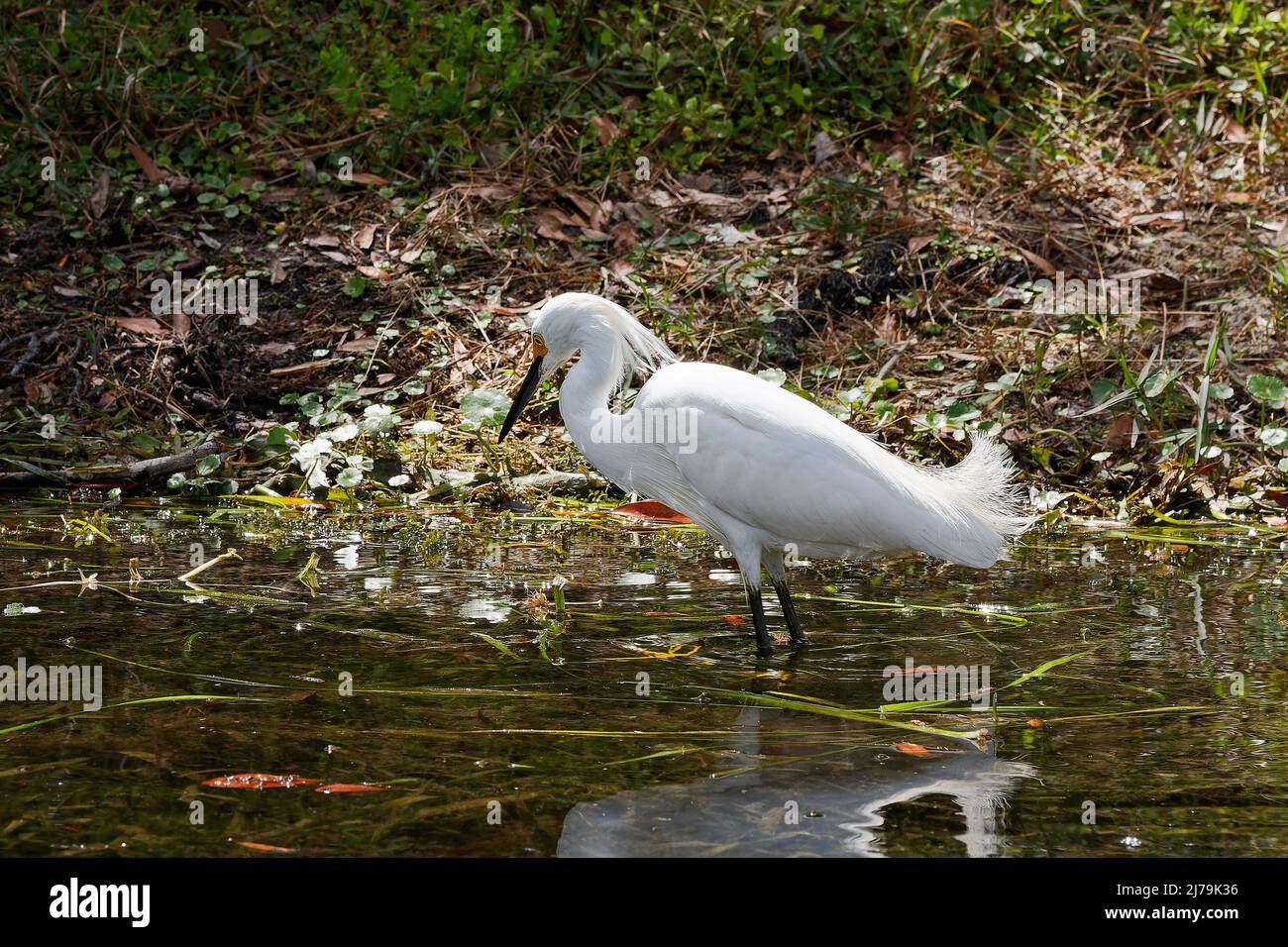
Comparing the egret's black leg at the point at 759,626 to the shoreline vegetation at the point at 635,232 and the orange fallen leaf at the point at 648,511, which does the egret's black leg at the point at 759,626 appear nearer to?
the orange fallen leaf at the point at 648,511

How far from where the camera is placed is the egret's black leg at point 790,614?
4.92 m

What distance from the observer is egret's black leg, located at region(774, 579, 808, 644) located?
4.92 metres

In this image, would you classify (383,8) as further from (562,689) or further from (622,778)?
(622,778)

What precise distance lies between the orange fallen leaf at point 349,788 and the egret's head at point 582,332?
243 cm

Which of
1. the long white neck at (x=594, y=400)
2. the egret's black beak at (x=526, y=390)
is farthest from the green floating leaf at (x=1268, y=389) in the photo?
the egret's black beak at (x=526, y=390)

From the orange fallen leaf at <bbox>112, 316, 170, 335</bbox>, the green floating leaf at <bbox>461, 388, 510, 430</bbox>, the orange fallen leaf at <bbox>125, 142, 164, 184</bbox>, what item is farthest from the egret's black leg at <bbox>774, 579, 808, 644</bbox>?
the orange fallen leaf at <bbox>125, 142, 164, 184</bbox>

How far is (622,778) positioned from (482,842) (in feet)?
1.69

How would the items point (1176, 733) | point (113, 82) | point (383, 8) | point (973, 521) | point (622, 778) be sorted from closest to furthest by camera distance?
1. point (622, 778)
2. point (1176, 733)
3. point (973, 521)
4. point (113, 82)
5. point (383, 8)

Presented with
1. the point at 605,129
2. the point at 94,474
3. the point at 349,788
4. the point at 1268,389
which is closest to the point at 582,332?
the point at 349,788

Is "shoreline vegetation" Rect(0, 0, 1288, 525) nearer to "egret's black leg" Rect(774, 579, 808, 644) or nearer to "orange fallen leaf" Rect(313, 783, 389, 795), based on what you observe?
"egret's black leg" Rect(774, 579, 808, 644)

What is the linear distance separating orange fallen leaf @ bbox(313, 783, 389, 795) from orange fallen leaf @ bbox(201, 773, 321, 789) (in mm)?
45

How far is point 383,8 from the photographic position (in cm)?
1058

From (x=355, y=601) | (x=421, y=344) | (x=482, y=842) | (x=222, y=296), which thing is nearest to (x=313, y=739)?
(x=482, y=842)

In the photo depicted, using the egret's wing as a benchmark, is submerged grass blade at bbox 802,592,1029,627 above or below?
below
